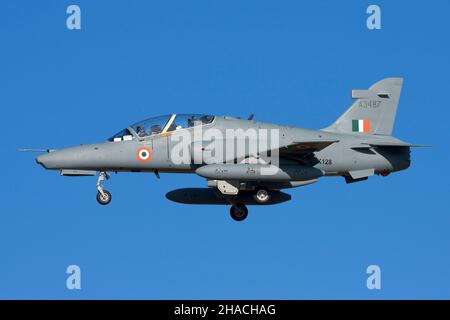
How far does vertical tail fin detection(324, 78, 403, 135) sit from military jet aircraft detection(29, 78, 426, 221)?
0.40 metres

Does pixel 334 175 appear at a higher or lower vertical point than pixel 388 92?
lower

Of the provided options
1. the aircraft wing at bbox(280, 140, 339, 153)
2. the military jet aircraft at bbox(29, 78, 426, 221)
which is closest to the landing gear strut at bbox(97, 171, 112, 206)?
the military jet aircraft at bbox(29, 78, 426, 221)

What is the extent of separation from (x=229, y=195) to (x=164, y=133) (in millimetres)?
3167

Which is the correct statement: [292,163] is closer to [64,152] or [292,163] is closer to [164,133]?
[164,133]

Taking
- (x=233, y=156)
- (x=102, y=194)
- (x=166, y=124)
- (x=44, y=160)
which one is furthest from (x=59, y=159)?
(x=233, y=156)

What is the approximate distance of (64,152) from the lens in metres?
37.6

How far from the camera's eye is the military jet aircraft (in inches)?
1464

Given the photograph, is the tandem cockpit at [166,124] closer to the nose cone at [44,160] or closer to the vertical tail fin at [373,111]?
the nose cone at [44,160]

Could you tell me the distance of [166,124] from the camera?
3781 cm

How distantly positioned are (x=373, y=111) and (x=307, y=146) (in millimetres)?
3823

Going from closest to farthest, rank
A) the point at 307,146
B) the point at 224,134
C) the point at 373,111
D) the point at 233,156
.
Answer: the point at 307,146, the point at 233,156, the point at 224,134, the point at 373,111

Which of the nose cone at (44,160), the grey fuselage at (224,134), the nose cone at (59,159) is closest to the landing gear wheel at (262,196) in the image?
the grey fuselage at (224,134)

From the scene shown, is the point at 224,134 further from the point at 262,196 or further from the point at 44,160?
the point at 44,160

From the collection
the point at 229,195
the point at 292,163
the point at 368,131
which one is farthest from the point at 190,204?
the point at 368,131
